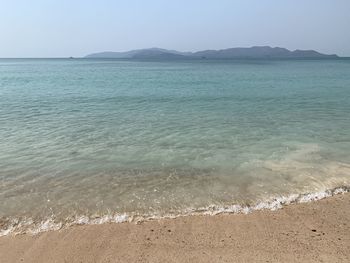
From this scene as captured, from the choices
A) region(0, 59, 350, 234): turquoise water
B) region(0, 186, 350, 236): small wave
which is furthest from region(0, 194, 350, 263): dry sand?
region(0, 59, 350, 234): turquoise water

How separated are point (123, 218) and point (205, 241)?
1.99 metres

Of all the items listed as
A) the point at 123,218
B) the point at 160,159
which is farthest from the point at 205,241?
the point at 160,159

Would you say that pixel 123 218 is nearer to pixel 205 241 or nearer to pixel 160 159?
pixel 205 241

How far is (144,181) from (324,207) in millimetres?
4514

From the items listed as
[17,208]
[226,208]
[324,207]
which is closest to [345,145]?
[324,207]

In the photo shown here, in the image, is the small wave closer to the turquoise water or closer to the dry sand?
the turquoise water

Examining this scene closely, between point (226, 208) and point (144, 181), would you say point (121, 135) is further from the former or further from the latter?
point (226, 208)

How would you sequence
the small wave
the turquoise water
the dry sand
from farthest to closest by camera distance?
the turquoise water, the small wave, the dry sand

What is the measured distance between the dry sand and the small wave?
207 mm

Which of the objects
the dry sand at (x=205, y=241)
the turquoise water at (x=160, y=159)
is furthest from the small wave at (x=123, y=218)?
the dry sand at (x=205, y=241)

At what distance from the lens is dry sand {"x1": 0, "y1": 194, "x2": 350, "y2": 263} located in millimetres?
6270

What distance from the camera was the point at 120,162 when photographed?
11.4 m

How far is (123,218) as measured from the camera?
7816 millimetres

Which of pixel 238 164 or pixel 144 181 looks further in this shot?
pixel 238 164
